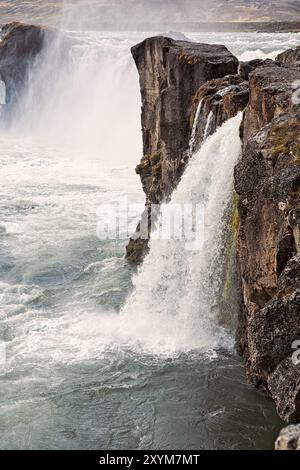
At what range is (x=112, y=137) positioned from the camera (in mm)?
44312

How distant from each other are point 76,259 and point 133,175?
12477 mm

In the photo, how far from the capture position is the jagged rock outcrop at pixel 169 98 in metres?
21.0

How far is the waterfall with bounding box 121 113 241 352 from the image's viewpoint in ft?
56.0

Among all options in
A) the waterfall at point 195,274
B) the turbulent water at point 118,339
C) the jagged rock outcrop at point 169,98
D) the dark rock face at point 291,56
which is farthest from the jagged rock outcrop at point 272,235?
the dark rock face at point 291,56

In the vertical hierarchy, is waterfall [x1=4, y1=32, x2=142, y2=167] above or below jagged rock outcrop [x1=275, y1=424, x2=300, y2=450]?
above

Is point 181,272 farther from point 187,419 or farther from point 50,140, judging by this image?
point 50,140

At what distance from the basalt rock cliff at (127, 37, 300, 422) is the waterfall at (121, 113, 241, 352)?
2.69 ft

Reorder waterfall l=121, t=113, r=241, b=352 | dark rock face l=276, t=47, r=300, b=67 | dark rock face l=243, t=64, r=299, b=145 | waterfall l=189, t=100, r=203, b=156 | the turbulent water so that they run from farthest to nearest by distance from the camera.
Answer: dark rock face l=276, t=47, r=300, b=67 < waterfall l=189, t=100, r=203, b=156 < waterfall l=121, t=113, r=241, b=352 < dark rock face l=243, t=64, r=299, b=145 < the turbulent water

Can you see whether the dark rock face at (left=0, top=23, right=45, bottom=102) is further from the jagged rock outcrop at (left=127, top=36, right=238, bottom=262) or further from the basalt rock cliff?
the basalt rock cliff

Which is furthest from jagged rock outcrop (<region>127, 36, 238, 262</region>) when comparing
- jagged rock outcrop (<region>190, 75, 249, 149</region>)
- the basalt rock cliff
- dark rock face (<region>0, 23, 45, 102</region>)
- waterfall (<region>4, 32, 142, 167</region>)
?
dark rock face (<region>0, 23, 45, 102</region>)

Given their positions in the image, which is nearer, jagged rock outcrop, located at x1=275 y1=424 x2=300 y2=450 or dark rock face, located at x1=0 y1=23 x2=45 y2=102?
jagged rock outcrop, located at x1=275 y1=424 x2=300 y2=450

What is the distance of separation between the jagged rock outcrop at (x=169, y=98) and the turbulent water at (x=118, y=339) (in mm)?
2506

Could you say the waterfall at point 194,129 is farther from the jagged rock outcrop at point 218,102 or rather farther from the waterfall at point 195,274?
the waterfall at point 195,274
